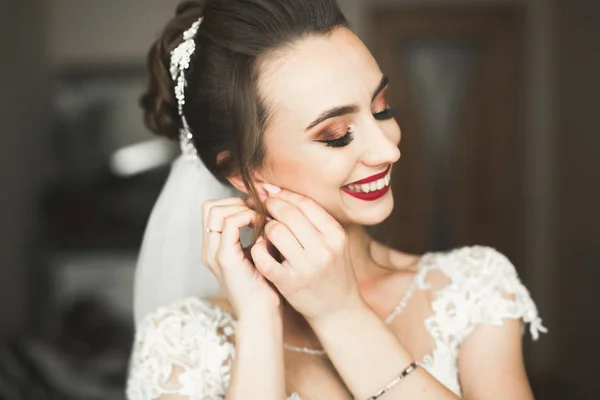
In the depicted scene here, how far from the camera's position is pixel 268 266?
1359 mm

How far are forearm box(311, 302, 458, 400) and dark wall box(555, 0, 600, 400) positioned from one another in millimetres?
2937

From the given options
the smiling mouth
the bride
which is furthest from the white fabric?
the smiling mouth

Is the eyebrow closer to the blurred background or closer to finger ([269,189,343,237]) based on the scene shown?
finger ([269,189,343,237])

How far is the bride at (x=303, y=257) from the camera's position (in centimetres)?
135

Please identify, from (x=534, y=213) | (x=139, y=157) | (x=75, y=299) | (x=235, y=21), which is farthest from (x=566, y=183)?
(x=235, y=21)

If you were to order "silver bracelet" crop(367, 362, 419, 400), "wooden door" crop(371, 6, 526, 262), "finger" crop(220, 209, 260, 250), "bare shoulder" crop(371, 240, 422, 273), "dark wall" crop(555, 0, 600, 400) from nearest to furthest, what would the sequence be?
"silver bracelet" crop(367, 362, 419, 400) < "finger" crop(220, 209, 260, 250) < "bare shoulder" crop(371, 240, 422, 273) < "dark wall" crop(555, 0, 600, 400) < "wooden door" crop(371, 6, 526, 262)

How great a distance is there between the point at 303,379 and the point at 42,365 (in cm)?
202

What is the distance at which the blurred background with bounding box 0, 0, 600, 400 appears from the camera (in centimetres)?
469

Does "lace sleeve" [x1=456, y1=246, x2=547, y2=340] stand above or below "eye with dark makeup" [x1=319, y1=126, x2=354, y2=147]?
below

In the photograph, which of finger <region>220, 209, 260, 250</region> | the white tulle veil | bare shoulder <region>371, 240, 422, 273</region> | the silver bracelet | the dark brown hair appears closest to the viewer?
the silver bracelet

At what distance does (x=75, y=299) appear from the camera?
16.2ft

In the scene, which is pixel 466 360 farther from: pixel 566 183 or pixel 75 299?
pixel 75 299

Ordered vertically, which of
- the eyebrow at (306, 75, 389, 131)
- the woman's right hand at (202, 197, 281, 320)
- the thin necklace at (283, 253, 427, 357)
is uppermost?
the eyebrow at (306, 75, 389, 131)

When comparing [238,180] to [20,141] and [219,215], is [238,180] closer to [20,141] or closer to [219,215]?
[219,215]
